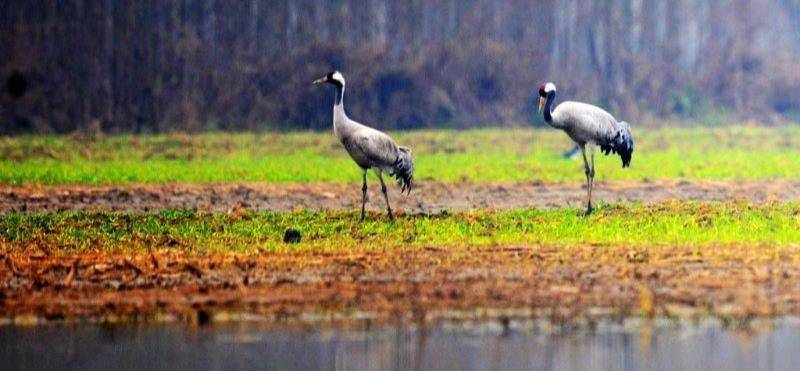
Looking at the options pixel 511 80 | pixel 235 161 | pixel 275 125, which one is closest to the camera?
pixel 235 161

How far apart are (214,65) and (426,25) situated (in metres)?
4.80

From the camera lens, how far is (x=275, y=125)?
32781 millimetres

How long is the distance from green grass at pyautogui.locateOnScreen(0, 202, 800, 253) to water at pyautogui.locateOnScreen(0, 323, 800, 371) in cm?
335

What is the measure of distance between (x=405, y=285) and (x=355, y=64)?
74.4 feet

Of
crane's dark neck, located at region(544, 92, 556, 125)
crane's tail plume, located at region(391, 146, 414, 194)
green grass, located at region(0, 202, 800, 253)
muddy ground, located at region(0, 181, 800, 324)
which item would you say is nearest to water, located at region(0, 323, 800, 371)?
muddy ground, located at region(0, 181, 800, 324)

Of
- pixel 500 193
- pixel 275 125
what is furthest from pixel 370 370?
pixel 275 125

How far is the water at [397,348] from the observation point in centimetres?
963

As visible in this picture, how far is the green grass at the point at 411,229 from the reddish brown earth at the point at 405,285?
541 millimetres

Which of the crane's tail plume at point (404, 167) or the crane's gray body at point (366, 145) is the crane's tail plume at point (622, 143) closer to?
the crane's tail plume at point (404, 167)

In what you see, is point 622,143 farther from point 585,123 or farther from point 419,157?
point 419,157

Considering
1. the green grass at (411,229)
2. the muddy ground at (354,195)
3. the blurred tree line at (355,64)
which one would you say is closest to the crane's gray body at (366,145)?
the green grass at (411,229)

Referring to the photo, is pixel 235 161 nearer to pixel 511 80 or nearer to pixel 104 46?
pixel 104 46

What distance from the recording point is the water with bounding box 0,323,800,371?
9.63 meters

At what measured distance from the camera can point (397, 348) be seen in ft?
32.7
